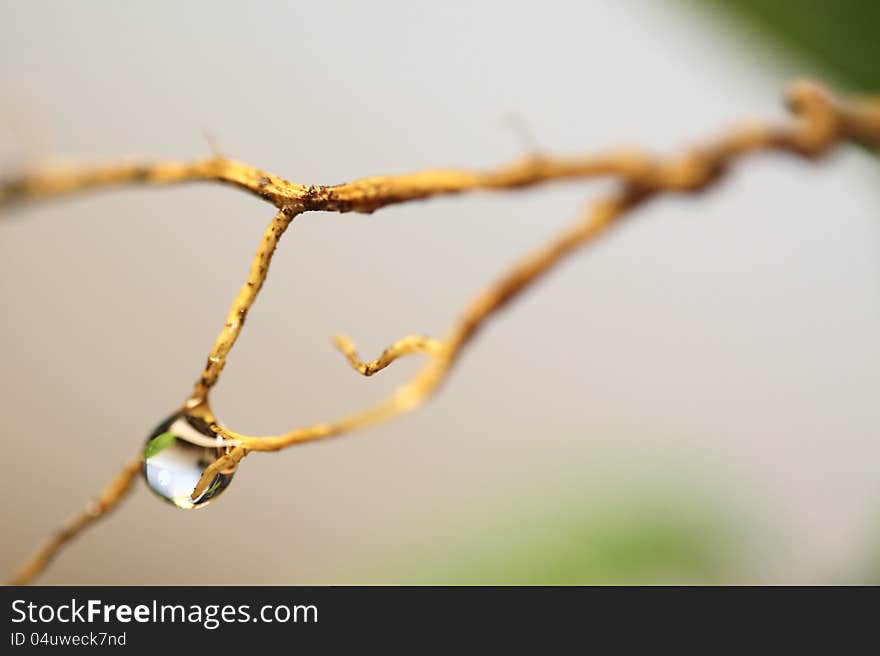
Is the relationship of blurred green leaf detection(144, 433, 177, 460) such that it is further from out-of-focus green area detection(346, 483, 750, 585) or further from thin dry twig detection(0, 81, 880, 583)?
out-of-focus green area detection(346, 483, 750, 585)

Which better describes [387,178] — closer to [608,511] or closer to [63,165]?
[63,165]

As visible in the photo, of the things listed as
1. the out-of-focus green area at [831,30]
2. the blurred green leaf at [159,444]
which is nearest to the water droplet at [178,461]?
the blurred green leaf at [159,444]

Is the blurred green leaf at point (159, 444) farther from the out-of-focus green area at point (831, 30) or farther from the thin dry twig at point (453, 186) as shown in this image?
the out-of-focus green area at point (831, 30)

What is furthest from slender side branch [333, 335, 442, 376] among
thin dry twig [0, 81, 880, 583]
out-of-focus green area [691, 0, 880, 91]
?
out-of-focus green area [691, 0, 880, 91]

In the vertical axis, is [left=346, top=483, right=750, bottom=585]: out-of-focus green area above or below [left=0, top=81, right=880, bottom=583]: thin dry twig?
above

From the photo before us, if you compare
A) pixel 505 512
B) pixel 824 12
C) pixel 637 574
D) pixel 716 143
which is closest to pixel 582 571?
pixel 637 574

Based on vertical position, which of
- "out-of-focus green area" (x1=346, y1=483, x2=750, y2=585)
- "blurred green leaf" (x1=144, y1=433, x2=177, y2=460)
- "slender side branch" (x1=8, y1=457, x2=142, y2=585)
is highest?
"out-of-focus green area" (x1=346, y1=483, x2=750, y2=585)
